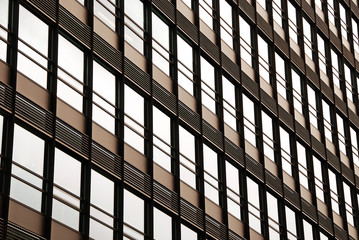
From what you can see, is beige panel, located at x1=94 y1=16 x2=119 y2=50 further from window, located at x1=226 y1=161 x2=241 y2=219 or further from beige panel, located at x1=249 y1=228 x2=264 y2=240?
beige panel, located at x1=249 y1=228 x2=264 y2=240

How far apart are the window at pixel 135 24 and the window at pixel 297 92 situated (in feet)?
48.8

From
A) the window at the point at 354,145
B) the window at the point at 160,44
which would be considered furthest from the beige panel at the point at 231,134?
the window at the point at 354,145

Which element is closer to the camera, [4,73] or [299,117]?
[4,73]

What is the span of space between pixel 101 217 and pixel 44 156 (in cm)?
351

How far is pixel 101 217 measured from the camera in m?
35.4

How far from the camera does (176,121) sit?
41.9 meters

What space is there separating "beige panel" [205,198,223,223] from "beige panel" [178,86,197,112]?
4.07 meters

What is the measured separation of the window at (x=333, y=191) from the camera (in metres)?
54.8

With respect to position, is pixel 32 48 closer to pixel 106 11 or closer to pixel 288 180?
pixel 106 11

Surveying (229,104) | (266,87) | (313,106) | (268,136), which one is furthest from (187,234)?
(313,106)

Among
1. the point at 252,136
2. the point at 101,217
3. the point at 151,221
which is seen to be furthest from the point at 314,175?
the point at 101,217

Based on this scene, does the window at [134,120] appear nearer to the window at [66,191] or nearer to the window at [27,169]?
the window at [66,191]

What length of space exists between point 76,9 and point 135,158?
600 centimetres

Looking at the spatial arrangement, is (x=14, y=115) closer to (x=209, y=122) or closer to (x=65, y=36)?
(x=65, y=36)
